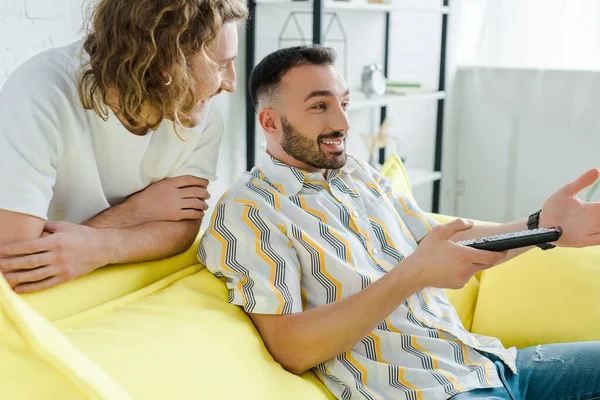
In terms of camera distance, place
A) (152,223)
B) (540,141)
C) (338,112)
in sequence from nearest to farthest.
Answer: (152,223) < (338,112) < (540,141)

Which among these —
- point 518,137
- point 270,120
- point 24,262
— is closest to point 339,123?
point 270,120

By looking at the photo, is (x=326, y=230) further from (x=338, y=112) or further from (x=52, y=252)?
(x=52, y=252)

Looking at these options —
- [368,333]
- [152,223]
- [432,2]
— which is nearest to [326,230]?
[368,333]

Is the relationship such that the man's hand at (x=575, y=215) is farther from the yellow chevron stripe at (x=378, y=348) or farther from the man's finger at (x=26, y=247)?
the man's finger at (x=26, y=247)

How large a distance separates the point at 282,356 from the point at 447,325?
36 cm

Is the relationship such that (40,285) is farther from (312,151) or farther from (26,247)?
(312,151)

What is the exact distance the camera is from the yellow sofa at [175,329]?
80 centimetres

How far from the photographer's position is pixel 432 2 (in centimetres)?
362

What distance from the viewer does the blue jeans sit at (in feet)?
4.51

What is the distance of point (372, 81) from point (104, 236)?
199 centimetres

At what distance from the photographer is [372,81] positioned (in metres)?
3.05

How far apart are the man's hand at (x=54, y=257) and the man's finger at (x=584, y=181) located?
882mm

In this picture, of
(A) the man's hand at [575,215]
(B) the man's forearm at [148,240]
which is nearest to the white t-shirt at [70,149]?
(B) the man's forearm at [148,240]

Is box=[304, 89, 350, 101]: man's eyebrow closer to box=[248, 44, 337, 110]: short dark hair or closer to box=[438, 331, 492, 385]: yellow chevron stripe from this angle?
box=[248, 44, 337, 110]: short dark hair
